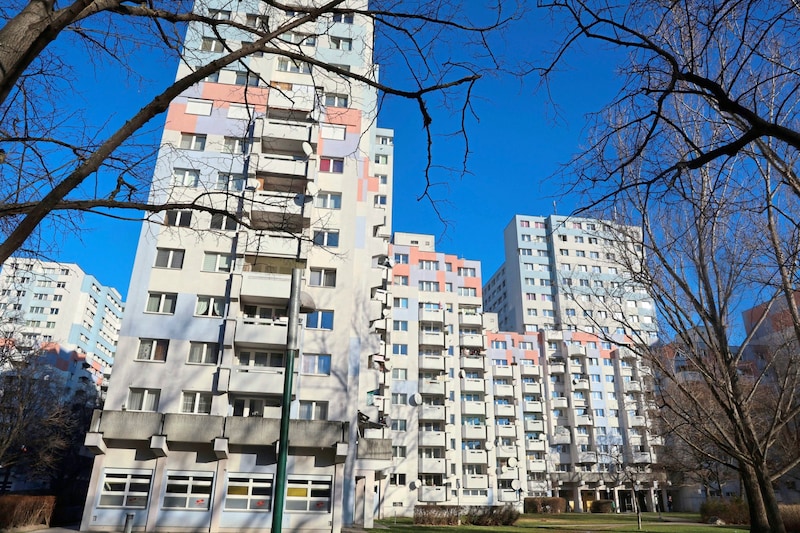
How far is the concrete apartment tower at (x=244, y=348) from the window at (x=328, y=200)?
0.26 ft

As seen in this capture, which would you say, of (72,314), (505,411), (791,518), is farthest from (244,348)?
(72,314)

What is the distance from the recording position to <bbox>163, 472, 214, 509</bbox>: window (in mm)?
22422

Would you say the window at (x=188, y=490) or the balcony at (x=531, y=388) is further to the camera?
the balcony at (x=531, y=388)

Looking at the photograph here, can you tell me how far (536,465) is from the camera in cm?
6134

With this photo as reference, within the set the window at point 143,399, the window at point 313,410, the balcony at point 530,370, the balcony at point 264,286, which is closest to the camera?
the window at point 143,399

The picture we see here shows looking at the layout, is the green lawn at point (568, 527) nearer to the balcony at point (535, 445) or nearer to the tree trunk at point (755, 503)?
the tree trunk at point (755, 503)

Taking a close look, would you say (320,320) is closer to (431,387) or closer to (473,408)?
(431,387)

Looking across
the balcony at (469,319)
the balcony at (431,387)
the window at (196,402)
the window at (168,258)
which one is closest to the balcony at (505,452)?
the balcony at (431,387)

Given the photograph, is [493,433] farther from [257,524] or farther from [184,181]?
[184,181]

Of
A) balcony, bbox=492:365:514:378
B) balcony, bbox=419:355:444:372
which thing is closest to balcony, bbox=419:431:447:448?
balcony, bbox=419:355:444:372

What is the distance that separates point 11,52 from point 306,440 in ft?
69.7

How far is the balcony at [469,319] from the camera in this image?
58.2 metres

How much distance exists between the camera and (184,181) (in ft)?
93.0

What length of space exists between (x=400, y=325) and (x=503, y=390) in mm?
16257
